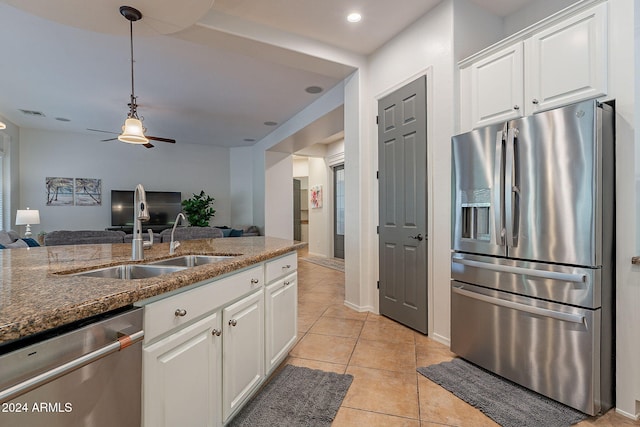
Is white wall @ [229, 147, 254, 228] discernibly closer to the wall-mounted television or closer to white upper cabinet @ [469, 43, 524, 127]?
the wall-mounted television

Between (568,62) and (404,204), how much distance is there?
5.21 feet

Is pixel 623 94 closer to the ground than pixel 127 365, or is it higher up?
higher up

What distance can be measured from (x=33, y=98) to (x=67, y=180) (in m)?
2.48

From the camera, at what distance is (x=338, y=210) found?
25.3ft

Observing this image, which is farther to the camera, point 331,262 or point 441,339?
point 331,262

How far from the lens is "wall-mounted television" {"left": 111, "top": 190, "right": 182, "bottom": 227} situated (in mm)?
6938

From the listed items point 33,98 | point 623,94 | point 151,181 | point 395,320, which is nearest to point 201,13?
point 623,94

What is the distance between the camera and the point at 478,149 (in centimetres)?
224

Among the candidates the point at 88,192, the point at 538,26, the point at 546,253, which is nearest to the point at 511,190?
the point at 546,253

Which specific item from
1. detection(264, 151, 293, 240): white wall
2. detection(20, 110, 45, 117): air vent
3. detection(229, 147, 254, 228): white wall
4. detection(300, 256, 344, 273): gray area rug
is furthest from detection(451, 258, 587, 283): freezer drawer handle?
detection(20, 110, 45, 117): air vent

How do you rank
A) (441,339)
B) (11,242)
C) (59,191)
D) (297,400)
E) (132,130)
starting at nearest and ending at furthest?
(297,400)
(441,339)
(132,130)
(11,242)
(59,191)

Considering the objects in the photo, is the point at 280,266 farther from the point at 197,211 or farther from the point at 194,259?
the point at 197,211

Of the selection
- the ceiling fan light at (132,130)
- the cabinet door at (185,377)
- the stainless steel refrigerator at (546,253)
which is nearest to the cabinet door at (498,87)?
the stainless steel refrigerator at (546,253)

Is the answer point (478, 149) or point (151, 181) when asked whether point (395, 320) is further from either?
point (151, 181)
